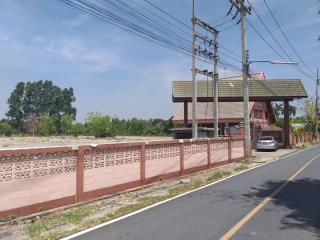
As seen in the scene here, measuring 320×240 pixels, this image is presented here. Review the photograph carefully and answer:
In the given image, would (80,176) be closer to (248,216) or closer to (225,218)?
(225,218)

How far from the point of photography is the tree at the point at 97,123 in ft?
347

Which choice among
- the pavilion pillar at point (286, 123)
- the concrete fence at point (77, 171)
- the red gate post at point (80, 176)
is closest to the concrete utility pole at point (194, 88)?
the concrete fence at point (77, 171)

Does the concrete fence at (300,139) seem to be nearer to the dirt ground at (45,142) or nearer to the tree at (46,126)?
the dirt ground at (45,142)

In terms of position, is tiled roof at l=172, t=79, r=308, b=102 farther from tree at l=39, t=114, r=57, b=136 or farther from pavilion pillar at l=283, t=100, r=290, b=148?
tree at l=39, t=114, r=57, b=136

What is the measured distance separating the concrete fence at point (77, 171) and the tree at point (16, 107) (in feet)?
518

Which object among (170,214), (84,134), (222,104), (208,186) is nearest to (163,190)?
(208,186)

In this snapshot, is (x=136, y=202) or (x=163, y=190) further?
(x=163, y=190)

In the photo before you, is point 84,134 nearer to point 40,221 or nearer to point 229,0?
point 229,0

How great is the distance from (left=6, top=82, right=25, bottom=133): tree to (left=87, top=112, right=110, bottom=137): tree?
67646mm

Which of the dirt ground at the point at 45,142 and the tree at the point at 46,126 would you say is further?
the tree at the point at 46,126

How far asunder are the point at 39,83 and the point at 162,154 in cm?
16411

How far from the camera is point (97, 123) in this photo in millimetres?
106625

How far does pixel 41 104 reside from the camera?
569 feet

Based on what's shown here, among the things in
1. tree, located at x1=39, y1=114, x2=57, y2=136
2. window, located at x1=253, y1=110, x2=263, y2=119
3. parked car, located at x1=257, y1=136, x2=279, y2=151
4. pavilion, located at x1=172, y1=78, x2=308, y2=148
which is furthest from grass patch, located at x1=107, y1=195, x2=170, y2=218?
tree, located at x1=39, y1=114, x2=57, y2=136
